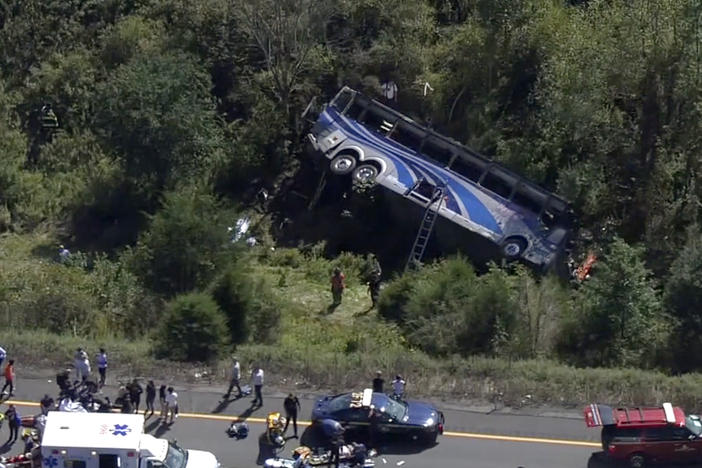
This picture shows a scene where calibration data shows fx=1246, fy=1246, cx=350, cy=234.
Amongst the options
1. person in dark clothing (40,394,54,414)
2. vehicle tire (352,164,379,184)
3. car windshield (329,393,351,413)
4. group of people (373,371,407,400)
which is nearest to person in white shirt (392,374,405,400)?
group of people (373,371,407,400)

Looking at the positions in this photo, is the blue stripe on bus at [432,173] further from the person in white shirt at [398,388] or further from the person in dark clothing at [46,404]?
the person in dark clothing at [46,404]

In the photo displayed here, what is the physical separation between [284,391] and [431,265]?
9074mm

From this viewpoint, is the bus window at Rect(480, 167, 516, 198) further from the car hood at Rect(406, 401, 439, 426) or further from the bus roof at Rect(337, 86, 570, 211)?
the car hood at Rect(406, 401, 439, 426)

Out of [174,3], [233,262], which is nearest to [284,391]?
[233,262]

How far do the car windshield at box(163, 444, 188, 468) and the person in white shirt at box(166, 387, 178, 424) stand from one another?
2.85 m

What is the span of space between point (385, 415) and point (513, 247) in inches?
460

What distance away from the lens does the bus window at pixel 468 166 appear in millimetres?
37875

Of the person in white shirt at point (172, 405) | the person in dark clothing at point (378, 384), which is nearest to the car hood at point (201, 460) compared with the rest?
the person in white shirt at point (172, 405)

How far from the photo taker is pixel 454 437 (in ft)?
83.1

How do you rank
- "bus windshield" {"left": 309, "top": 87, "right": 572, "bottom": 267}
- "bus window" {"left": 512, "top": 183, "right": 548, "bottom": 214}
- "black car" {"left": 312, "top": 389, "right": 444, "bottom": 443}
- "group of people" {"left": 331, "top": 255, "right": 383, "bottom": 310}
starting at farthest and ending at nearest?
"bus window" {"left": 512, "top": 183, "right": 548, "bottom": 214} < "bus windshield" {"left": 309, "top": 87, "right": 572, "bottom": 267} < "group of people" {"left": 331, "top": 255, "right": 383, "bottom": 310} < "black car" {"left": 312, "top": 389, "right": 444, "bottom": 443}

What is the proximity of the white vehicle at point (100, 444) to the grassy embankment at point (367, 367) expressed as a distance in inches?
231

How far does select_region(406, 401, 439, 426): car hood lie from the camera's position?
81.0 feet

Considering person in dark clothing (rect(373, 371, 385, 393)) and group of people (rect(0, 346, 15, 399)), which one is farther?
group of people (rect(0, 346, 15, 399))

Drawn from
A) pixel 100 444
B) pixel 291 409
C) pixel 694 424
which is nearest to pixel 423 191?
pixel 291 409
